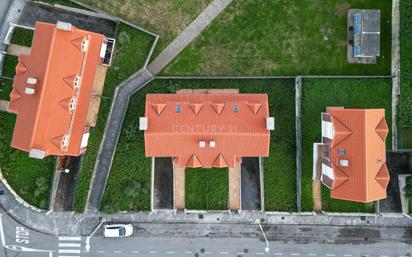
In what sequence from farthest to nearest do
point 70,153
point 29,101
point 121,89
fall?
point 121,89, point 70,153, point 29,101

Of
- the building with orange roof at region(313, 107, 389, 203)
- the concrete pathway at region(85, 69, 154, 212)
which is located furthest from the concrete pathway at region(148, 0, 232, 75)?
the building with orange roof at region(313, 107, 389, 203)

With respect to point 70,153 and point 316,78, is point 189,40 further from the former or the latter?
point 70,153

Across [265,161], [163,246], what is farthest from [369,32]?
[163,246]

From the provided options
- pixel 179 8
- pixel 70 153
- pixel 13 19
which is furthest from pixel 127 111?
pixel 13 19

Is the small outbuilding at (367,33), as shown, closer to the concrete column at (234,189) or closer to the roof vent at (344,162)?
the roof vent at (344,162)

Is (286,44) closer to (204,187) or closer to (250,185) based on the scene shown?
(250,185)
